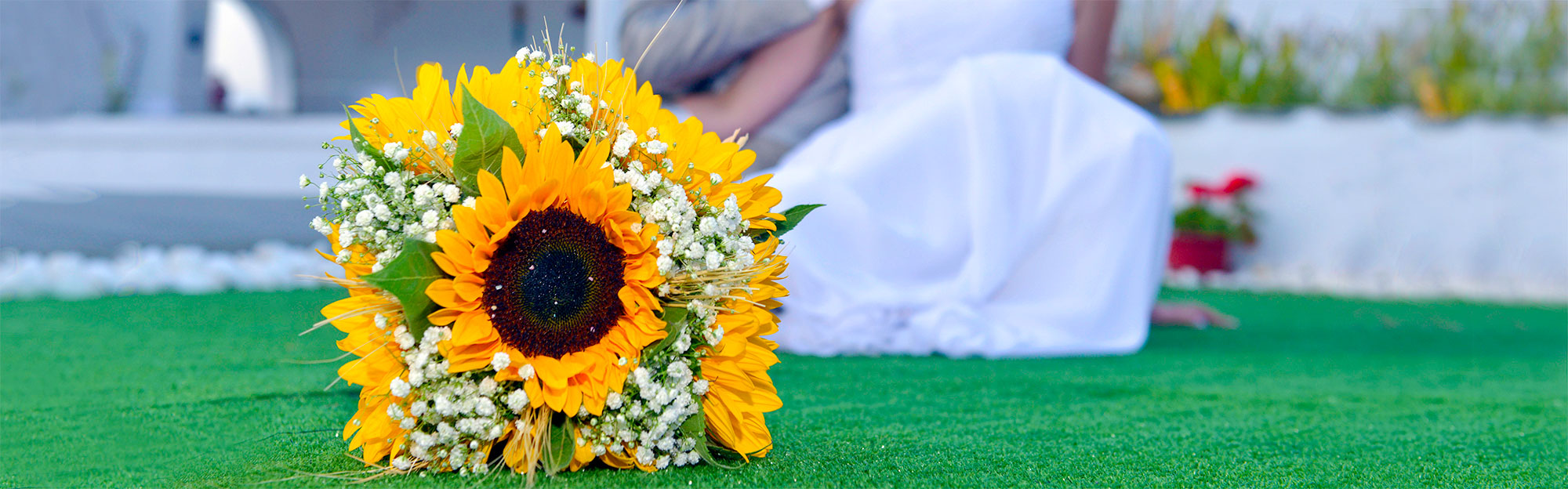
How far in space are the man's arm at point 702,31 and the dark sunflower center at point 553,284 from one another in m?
1.81

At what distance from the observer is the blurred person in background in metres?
2.44

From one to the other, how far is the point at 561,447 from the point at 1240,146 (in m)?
5.32

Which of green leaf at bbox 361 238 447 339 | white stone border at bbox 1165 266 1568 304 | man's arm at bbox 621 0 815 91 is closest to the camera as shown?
green leaf at bbox 361 238 447 339

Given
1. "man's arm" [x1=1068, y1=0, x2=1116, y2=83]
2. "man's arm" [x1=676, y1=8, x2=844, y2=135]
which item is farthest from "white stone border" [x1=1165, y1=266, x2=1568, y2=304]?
"man's arm" [x1=676, y1=8, x2=844, y2=135]

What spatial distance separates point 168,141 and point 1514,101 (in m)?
6.31

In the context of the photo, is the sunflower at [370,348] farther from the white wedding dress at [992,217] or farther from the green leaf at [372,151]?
the white wedding dress at [992,217]

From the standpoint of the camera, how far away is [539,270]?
38.7 inches

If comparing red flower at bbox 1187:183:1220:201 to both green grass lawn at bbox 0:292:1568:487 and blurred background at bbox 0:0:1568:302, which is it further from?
green grass lawn at bbox 0:292:1568:487

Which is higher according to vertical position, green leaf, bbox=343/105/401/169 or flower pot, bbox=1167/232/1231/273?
green leaf, bbox=343/105/401/169

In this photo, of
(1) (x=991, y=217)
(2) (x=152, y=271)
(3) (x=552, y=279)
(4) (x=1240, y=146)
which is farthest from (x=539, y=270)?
(4) (x=1240, y=146)

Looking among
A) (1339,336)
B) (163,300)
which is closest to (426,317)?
(163,300)

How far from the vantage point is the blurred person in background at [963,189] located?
2438mm

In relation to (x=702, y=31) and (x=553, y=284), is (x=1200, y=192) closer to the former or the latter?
(x=702, y=31)

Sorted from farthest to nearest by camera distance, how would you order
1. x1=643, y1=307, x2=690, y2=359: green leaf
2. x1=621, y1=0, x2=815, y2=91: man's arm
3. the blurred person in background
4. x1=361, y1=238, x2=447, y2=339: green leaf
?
1. x1=621, y1=0, x2=815, y2=91: man's arm
2. the blurred person in background
3. x1=643, y1=307, x2=690, y2=359: green leaf
4. x1=361, y1=238, x2=447, y2=339: green leaf
